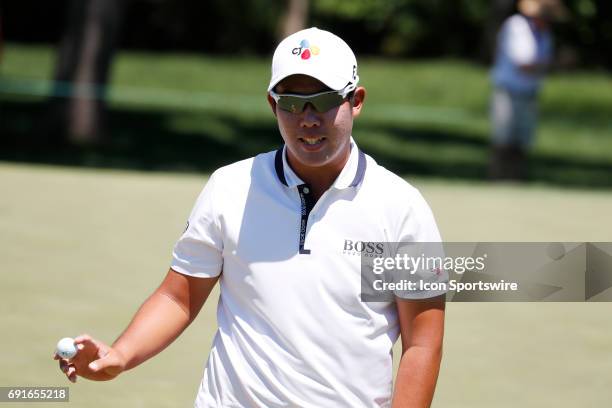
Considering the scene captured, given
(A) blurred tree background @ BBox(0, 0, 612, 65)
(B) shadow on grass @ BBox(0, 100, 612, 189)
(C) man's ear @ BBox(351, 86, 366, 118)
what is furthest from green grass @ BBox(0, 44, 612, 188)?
(C) man's ear @ BBox(351, 86, 366, 118)

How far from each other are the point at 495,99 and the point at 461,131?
39.5 feet

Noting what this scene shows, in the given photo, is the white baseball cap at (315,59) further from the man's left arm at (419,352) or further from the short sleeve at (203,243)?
the man's left arm at (419,352)

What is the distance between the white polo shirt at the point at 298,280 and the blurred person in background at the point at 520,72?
10.9 m

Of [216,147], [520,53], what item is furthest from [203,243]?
[216,147]

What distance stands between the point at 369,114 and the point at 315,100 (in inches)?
944

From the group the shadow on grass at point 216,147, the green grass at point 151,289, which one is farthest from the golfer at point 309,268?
the shadow on grass at point 216,147

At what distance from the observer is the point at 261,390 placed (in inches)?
143

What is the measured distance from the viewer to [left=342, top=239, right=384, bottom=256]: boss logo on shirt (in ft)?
11.9

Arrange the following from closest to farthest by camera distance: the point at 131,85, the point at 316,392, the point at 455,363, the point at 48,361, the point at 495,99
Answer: the point at 316,392 < the point at 48,361 < the point at 455,363 < the point at 495,99 < the point at 131,85

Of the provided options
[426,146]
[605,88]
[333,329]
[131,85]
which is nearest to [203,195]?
[333,329]

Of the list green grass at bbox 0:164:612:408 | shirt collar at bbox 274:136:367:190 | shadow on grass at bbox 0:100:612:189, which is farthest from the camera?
shadow on grass at bbox 0:100:612:189

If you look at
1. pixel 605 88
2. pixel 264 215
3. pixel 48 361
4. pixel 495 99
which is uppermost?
pixel 605 88

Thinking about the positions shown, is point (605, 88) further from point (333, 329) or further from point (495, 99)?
point (333, 329)

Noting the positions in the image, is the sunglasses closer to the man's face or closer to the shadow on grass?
the man's face
